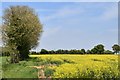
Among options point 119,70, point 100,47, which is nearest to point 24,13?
point 100,47

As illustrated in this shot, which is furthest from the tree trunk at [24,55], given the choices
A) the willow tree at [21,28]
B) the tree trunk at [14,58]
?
the tree trunk at [14,58]

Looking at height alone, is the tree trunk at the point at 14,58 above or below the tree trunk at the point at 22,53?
below

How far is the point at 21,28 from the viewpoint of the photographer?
861 inches

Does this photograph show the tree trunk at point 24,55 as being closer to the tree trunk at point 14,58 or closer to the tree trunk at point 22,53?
the tree trunk at point 22,53

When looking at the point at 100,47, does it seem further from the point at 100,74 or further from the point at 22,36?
the point at 22,36

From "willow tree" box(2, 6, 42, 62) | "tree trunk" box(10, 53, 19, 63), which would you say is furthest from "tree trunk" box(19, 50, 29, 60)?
"tree trunk" box(10, 53, 19, 63)

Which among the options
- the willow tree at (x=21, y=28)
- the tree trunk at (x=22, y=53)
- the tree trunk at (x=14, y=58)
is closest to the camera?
the tree trunk at (x=14, y=58)

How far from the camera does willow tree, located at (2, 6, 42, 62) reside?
21234 millimetres

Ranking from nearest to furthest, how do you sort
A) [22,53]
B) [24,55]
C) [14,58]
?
[14,58]
[22,53]
[24,55]

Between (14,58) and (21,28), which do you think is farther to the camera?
(21,28)

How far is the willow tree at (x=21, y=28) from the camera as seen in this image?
21234 mm

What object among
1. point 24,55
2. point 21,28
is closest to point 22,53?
point 24,55

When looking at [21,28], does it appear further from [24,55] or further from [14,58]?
[14,58]

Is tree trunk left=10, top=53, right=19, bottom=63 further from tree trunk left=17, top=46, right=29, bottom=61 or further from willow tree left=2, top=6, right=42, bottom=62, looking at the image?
tree trunk left=17, top=46, right=29, bottom=61
